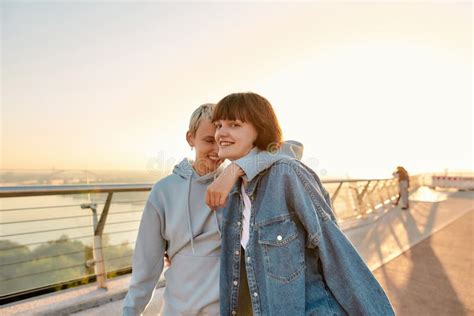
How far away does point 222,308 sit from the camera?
1.33 metres


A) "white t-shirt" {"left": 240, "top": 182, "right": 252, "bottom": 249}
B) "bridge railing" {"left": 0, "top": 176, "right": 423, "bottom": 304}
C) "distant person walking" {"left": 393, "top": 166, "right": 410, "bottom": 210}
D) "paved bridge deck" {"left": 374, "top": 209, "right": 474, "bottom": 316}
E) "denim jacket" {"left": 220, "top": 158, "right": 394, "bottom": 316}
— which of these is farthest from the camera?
"distant person walking" {"left": 393, "top": 166, "right": 410, "bottom": 210}

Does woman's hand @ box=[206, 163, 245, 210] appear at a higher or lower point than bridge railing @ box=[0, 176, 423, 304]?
higher

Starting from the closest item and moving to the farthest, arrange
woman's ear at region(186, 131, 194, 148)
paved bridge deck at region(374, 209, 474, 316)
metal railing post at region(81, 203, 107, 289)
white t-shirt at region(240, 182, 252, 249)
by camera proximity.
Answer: white t-shirt at region(240, 182, 252, 249) → woman's ear at region(186, 131, 194, 148) → paved bridge deck at region(374, 209, 474, 316) → metal railing post at region(81, 203, 107, 289)

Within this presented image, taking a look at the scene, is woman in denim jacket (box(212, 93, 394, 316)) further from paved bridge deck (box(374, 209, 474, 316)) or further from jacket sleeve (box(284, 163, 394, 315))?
paved bridge deck (box(374, 209, 474, 316))

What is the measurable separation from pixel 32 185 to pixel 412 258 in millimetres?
4376

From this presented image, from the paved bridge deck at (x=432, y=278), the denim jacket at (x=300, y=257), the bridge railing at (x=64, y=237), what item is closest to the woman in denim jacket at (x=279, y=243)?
the denim jacket at (x=300, y=257)

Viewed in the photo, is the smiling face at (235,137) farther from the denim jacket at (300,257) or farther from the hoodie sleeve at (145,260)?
the hoodie sleeve at (145,260)

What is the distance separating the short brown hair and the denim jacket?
146 mm

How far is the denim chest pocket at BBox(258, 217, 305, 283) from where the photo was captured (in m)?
1.17

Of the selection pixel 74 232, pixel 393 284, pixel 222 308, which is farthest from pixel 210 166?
pixel 393 284

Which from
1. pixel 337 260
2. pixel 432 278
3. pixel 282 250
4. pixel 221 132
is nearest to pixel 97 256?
pixel 221 132

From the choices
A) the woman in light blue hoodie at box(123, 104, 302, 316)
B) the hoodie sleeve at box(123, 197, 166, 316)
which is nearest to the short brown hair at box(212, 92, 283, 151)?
the woman in light blue hoodie at box(123, 104, 302, 316)

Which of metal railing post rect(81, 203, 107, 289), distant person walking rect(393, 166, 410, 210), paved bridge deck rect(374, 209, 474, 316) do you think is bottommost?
distant person walking rect(393, 166, 410, 210)

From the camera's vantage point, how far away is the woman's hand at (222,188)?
4.02 feet
